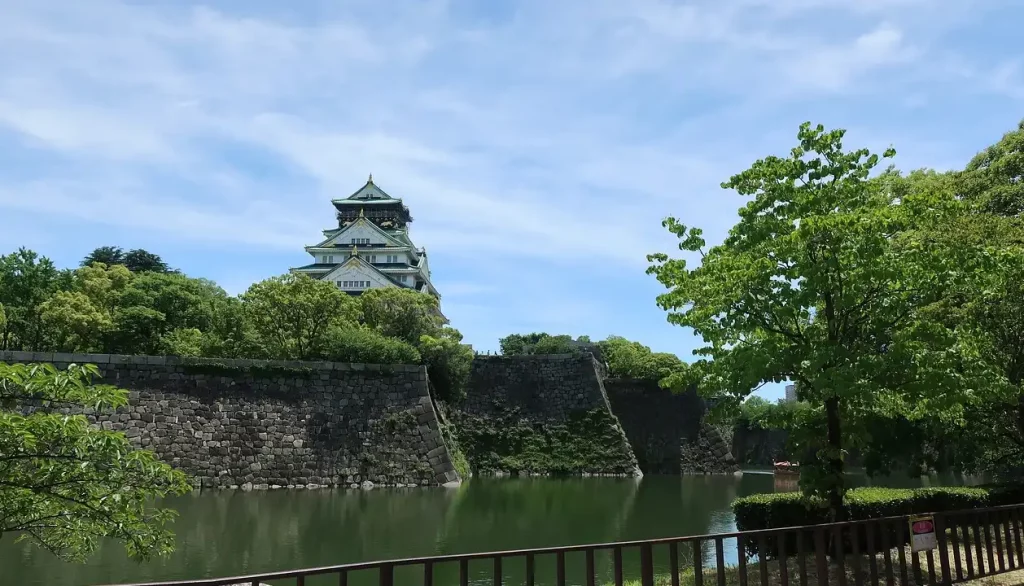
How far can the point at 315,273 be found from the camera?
48406 mm

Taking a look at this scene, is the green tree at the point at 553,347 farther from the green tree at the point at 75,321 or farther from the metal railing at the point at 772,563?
the metal railing at the point at 772,563

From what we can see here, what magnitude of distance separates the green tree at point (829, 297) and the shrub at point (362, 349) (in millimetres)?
18687

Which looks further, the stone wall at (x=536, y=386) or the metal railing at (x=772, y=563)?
the stone wall at (x=536, y=386)

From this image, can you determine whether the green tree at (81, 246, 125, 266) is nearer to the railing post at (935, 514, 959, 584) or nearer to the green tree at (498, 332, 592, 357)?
the green tree at (498, 332, 592, 357)

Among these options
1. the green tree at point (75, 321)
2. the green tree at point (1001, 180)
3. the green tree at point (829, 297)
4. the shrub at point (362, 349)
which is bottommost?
the green tree at point (829, 297)

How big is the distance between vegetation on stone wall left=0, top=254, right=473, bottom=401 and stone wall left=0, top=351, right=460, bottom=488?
4.23 feet

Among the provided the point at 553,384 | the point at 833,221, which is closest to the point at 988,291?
the point at 833,221

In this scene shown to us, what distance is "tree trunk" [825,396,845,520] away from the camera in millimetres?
8031

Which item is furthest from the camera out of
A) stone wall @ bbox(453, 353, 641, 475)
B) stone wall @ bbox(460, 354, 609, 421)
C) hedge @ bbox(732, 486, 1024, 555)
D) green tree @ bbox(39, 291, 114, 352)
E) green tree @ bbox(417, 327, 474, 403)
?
stone wall @ bbox(460, 354, 609, 421)

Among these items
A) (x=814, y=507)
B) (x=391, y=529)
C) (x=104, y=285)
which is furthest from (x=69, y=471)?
(x=104, y=285)

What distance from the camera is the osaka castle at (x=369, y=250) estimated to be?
155 ft

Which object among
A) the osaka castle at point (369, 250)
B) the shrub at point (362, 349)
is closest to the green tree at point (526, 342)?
the osaka castle at point (369, 250)

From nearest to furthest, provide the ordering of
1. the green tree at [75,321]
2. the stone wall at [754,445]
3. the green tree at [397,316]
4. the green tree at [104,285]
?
1. the green tree at [75,321]
2. the green tree at [104,285]
3. the green tree at [397,316]
4. the stone wall at [754,445]

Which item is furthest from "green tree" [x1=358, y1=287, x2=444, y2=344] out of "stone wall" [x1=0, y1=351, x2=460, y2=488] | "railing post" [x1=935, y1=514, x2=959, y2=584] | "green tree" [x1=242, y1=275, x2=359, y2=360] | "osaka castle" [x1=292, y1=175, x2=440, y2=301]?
"railing post" [x1=935, y1=514, x2=959, y2=584]
